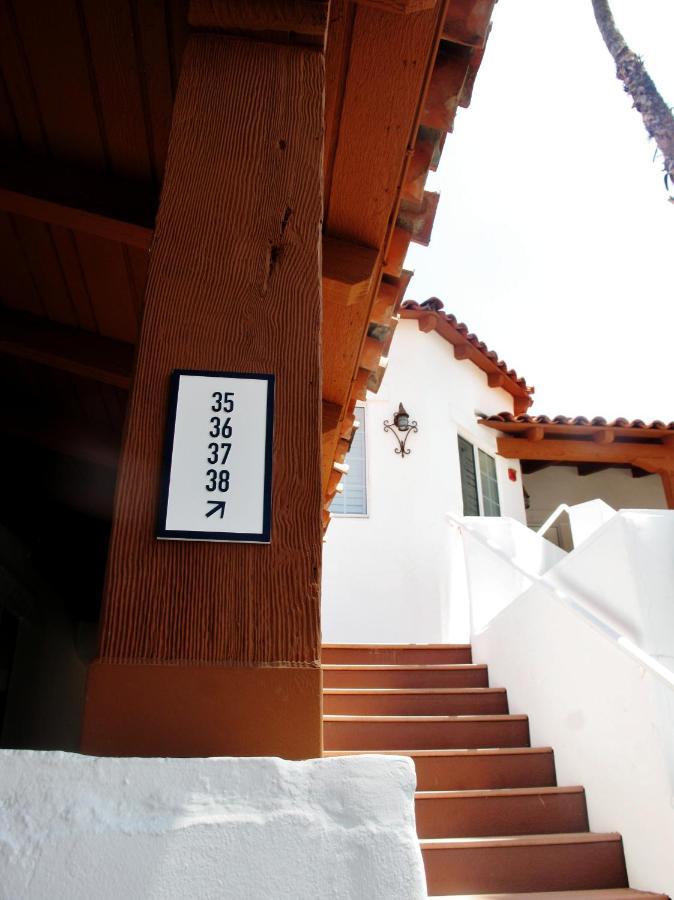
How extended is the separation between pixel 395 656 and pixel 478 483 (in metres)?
3.41

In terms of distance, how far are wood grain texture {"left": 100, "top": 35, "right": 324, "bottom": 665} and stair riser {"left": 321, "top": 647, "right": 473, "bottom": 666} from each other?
14.3 feet

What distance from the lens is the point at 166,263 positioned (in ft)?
4.41

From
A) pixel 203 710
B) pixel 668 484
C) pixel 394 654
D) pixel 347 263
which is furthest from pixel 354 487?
pixel 203 710

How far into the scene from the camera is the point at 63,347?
3371mm

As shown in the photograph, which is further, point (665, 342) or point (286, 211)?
point (665, 342)

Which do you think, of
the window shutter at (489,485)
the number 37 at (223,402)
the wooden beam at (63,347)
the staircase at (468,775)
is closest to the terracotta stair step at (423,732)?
the staircase at (468,775)

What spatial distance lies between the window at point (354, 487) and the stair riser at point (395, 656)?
90.9 inches

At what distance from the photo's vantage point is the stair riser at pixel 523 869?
3303mm

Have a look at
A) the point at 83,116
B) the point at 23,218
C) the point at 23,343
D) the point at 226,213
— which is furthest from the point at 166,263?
the point at 23,343

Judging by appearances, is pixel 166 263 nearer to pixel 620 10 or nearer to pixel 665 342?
pixel 620 10

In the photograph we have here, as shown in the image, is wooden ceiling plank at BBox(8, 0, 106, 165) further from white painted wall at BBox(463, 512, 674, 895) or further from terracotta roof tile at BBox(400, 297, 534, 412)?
terracotta roof tile at BBox(400, 297, 534, 412)

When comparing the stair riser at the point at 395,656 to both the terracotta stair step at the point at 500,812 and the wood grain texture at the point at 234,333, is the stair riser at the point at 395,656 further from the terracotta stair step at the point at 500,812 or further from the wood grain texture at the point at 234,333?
the wood grain texture at the point at 234,333

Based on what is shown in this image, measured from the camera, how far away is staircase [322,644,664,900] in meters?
3.35

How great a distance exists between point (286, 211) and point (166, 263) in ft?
0.84
